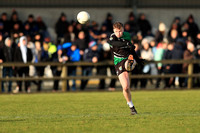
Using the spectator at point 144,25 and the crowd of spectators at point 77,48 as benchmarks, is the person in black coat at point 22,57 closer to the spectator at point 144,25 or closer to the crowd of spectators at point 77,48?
the crowd of spectators at point 77,48

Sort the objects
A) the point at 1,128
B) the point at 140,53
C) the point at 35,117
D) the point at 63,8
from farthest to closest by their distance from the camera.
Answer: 1. the point at 63,8
2. the point at 140,53
3. the point at 35,117
4. the point at 1,128

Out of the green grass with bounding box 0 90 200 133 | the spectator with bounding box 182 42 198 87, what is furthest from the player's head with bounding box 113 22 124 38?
the spectator with bounding box 182 42 198 87

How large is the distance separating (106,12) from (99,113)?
1386cm

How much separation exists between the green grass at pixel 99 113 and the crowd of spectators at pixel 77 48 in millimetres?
2161

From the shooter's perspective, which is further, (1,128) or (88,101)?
(88,101)

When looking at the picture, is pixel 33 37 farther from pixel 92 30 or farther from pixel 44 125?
pixel 44 125

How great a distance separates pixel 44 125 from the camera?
32.9 feet

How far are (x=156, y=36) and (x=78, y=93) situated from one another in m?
A: 6.78

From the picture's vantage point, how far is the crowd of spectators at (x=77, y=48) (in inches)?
741

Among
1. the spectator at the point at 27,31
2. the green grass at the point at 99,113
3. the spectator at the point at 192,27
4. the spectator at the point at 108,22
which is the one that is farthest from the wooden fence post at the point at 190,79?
the spectator at the point at 27,31

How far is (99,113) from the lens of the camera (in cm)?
1185

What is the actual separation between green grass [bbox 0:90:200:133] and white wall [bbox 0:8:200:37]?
26.4 feet

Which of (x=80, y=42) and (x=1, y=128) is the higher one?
(x=80, y=42)

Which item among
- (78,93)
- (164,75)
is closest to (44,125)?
(78,93)
